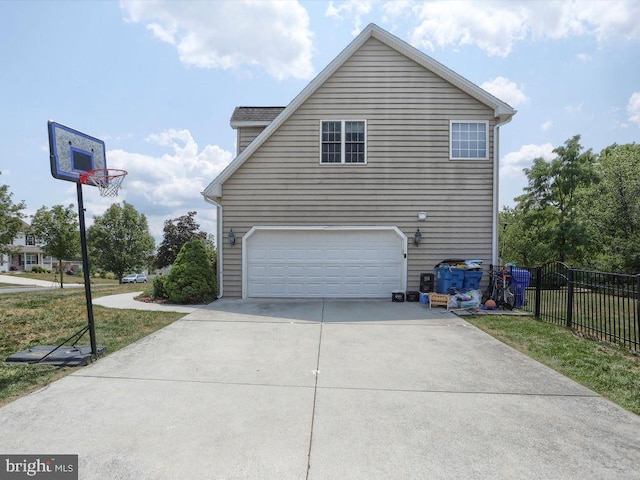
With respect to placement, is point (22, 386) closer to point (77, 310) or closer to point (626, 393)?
point (77, 310)

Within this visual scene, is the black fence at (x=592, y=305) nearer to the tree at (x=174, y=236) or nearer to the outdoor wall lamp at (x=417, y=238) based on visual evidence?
the outdoor wall lamp at (x=417, y=238)

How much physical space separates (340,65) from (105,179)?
7914 mm

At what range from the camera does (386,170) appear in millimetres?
10664

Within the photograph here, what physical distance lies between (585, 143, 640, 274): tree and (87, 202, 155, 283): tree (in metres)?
32.5

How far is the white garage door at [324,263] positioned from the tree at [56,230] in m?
14.7

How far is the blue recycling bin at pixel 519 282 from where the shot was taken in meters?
9.35

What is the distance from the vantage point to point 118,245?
2992cm

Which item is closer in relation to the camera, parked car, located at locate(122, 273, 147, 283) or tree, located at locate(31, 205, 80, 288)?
tree, located at locate(31, 205, 80, 288)

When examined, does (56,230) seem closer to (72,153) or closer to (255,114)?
(255,114)

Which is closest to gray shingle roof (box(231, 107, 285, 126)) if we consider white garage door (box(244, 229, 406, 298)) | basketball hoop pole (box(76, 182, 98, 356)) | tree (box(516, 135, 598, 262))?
white garage door (box(244, 229, 406, 298))

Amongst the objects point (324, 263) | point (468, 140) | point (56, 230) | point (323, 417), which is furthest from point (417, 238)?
point (56, 230)

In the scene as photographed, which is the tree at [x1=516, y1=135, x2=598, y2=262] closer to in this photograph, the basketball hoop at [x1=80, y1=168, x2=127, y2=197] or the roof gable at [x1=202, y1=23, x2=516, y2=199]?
the roof gable at [x1=202, y1=23, x2=516, y2=199]

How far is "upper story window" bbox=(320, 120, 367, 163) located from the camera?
10711 millimetres

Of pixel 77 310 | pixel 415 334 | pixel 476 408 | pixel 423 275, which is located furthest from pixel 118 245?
pixel 476 408
